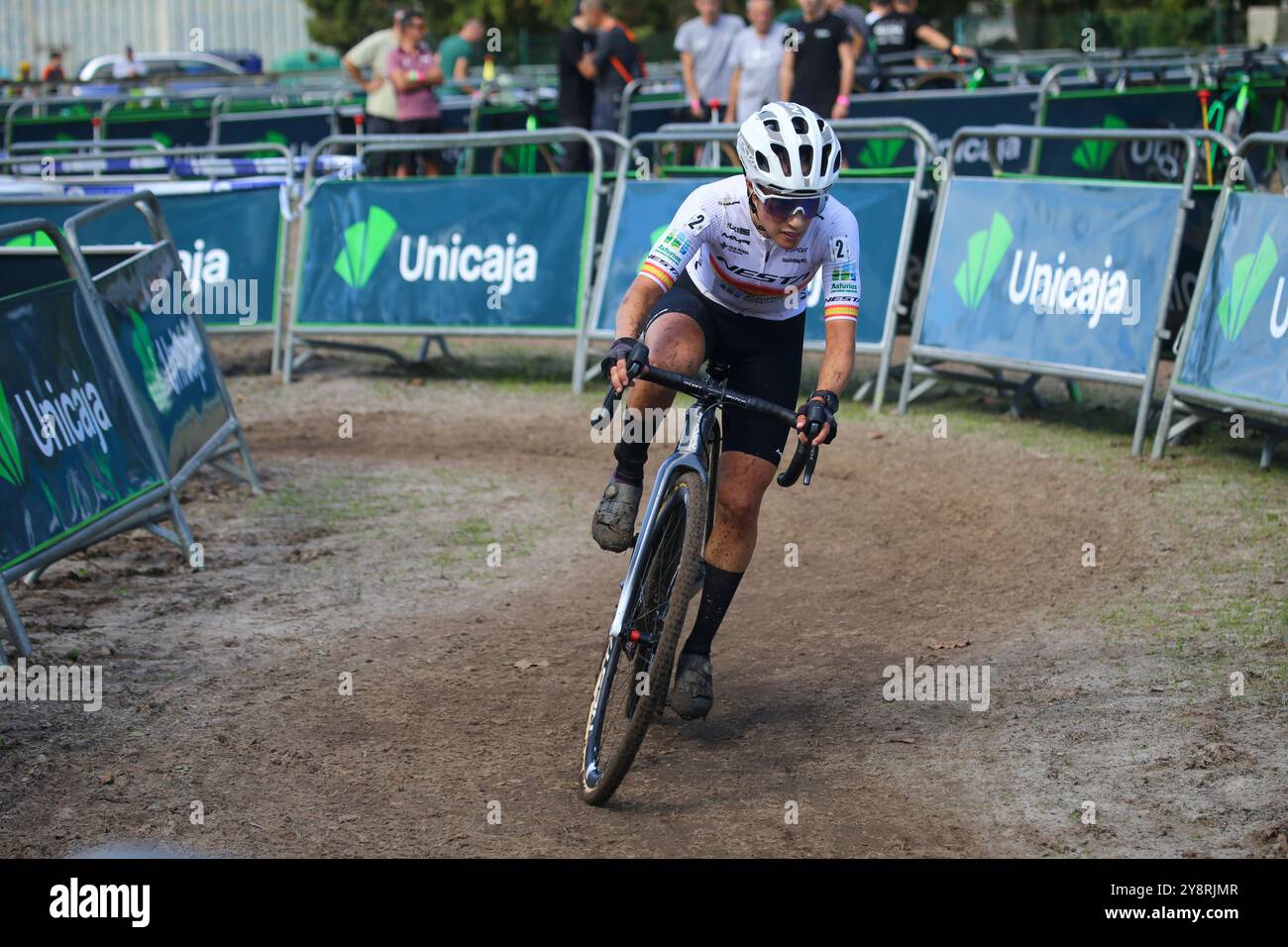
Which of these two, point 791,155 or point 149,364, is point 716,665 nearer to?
point 791,155

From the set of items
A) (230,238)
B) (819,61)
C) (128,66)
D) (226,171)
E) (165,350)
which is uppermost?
(819,61)

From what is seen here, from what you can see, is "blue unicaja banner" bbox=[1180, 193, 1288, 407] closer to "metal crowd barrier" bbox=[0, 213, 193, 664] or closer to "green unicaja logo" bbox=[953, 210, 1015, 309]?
"green unicaja logo" bbox=[953, 210, 1015, 309]

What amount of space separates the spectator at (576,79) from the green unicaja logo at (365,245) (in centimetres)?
398

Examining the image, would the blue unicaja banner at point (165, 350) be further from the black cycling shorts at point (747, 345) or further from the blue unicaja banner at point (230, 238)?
the black cycling shorts at point (747, 345)

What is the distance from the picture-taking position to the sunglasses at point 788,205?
5027mm

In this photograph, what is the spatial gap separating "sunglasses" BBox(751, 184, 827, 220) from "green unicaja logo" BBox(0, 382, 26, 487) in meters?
3.21

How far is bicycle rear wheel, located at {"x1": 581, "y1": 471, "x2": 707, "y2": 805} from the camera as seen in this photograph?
463cm

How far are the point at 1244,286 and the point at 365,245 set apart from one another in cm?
652

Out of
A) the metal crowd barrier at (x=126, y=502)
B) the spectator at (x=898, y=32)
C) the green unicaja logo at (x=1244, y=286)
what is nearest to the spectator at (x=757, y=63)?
the spectator at (x=898, y=32)

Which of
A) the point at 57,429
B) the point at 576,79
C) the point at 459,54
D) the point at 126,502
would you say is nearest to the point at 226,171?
the point at 576,79

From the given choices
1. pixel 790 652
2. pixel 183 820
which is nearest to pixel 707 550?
pixel 790 652

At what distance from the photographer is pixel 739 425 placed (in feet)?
17.4

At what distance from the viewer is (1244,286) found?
28.0ft

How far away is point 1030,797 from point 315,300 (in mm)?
8419
